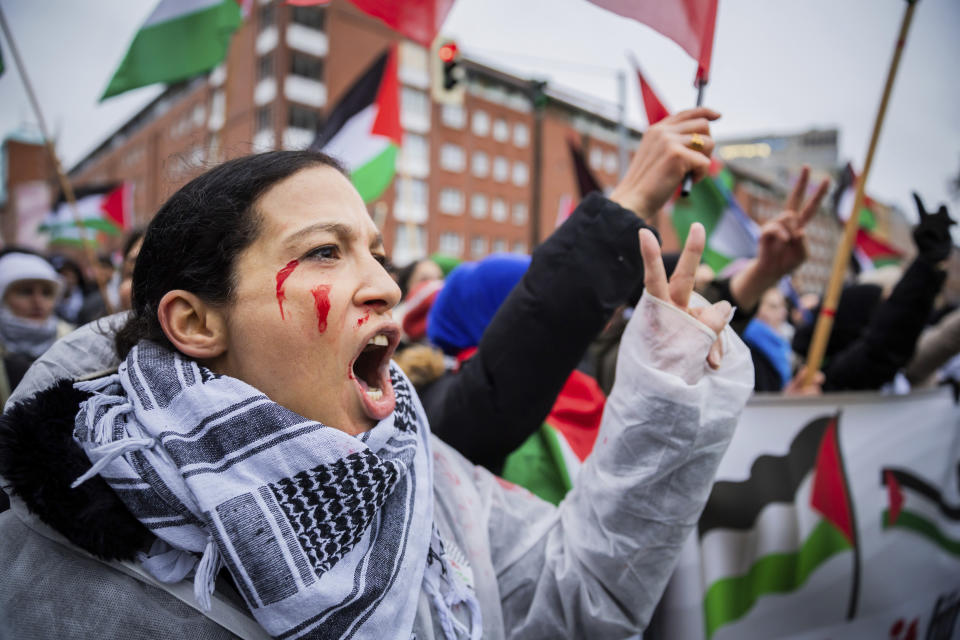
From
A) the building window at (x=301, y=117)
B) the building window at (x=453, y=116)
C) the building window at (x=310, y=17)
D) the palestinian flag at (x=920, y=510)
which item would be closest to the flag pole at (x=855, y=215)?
the palestinian flag at (x=920, y=510)

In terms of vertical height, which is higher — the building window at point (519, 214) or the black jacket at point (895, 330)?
the black jacket at point (895, 330)

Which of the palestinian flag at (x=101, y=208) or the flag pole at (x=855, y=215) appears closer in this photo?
the flag pole at (x=855, y=215)

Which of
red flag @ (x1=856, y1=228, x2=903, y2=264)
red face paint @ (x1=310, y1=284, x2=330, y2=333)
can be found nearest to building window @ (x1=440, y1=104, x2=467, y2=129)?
red flag @ (x1=856, y1=228, x2=903, y2=264)

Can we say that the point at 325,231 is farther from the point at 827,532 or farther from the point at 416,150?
the point at 416,150

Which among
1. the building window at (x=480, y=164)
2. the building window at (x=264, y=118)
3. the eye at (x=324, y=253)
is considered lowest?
the building window at (x=480, y=164)

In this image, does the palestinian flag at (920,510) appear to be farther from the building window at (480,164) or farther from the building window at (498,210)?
the building window at (498,210)

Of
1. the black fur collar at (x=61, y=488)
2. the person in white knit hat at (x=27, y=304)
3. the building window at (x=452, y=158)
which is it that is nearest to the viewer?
the black fur collar at (x=61, y=488)

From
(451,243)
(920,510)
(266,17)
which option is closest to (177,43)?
(920,510)

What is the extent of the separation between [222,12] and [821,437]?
3889 millimetres

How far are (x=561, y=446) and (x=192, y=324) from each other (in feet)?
3.71

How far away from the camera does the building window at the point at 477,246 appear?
38531 millimetres

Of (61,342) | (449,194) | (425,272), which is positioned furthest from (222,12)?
(449,194)

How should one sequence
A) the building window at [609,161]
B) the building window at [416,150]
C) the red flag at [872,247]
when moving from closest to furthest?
1. the red flag at [872,247]
2. the building window at [416,150]
3. the building window at [609,161]

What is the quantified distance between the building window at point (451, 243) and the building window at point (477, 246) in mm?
1004
